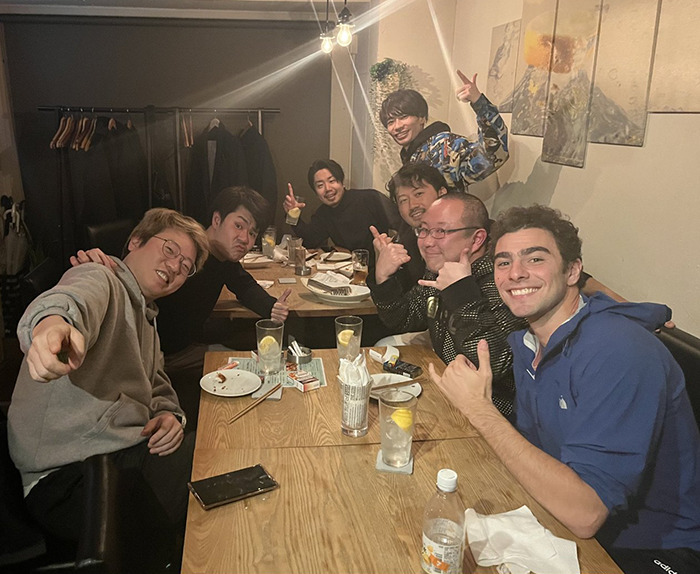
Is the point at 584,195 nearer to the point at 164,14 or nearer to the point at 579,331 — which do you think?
the point at 579,331

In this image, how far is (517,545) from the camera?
1135 millimetres

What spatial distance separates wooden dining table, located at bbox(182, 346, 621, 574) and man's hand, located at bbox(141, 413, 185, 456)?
0.57ft

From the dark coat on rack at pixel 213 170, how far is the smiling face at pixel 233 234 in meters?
1.87

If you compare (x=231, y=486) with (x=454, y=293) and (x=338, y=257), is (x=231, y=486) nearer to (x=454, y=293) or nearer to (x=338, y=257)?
(x=454, y=293)

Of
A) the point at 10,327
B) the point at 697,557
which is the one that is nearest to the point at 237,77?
the point at 10,327

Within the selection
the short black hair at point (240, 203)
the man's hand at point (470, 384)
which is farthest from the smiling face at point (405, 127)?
Answer: the man's hand at point (470, 384)

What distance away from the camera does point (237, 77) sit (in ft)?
15.7

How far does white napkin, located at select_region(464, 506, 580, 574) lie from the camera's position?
109 centimetres

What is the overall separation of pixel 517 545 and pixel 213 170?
406 centimetres

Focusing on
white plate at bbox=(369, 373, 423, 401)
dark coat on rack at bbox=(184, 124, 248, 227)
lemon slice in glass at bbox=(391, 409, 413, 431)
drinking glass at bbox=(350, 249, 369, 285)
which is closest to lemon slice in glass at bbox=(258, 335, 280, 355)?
white plate at bbox=(369, 373, 423, 401)

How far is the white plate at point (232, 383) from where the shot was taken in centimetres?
174

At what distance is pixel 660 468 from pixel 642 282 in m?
0.85

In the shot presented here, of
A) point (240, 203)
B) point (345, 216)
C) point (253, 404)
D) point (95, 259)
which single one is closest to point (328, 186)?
point (345, 216)

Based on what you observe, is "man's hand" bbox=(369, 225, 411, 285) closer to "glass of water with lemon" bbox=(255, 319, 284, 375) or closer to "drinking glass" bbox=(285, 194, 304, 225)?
"glass of water with lemon" bbox=(255, 319, 284, 375)
